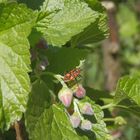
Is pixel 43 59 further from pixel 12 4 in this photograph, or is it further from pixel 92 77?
pixel 92 77

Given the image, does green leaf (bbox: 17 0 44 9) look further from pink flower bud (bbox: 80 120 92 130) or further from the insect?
pink flower bud (bbox: 80 120 92 130)

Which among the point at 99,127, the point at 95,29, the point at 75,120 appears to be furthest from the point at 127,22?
the point at 75,120

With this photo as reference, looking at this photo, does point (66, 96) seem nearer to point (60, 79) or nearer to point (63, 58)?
point (60, 79)

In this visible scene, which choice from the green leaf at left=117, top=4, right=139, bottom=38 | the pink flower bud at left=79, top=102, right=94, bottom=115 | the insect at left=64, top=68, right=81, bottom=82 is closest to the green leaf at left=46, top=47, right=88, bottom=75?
the insect at left=64, top=68, right=81, bottom=82

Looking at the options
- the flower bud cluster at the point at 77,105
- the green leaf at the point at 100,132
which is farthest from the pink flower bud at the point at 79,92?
the green leaf at the point at 100,132

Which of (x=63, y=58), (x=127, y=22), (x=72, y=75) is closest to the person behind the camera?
(x=72, y=75)

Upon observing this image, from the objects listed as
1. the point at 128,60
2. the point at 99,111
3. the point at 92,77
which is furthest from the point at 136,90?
the point at 128,60
